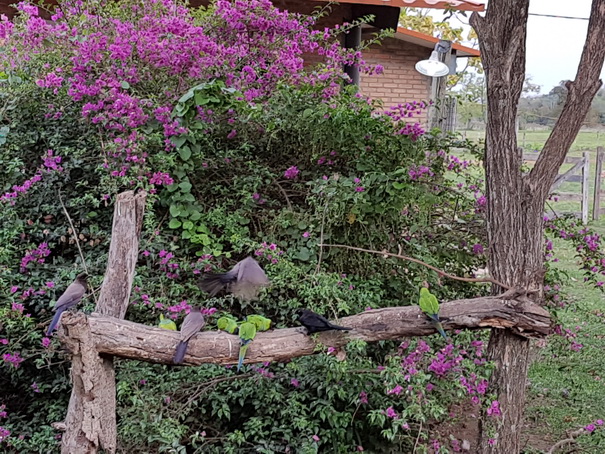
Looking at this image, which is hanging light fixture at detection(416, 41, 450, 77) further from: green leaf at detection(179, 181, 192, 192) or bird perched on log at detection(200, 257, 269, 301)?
bird perched on log at detection(200, 257, 269, 301)

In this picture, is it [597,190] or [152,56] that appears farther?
[597,190]

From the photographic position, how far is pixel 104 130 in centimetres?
408

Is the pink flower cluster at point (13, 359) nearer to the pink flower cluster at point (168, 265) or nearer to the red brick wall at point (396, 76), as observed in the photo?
the pink flower cluster at point (168, 265)

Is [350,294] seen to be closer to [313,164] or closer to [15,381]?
[313,164]

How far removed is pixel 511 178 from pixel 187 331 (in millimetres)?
1781

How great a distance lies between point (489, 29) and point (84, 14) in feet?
9.43

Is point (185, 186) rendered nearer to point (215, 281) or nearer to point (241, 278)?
point (215, 281)

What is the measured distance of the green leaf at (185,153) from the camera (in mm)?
3797

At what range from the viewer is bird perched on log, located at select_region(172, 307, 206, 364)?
2488mm

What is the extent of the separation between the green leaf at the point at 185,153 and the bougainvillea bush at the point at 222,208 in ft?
0.04

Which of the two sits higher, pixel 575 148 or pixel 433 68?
pixel 433 68

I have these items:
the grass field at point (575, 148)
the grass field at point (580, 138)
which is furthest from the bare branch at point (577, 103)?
the grass field at point (580, 138)

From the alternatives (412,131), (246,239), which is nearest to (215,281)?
(246,239)

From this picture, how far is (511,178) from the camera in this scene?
3064 millimetres
